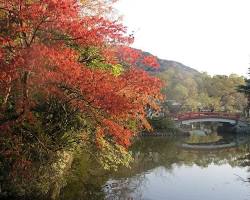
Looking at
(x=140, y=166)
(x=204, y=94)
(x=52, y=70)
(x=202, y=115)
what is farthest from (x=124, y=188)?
(x=204, y=94)

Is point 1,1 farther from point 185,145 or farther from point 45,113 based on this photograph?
point 185,145

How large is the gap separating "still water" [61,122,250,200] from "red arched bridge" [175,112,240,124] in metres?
20.2

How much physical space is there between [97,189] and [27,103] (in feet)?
27.9

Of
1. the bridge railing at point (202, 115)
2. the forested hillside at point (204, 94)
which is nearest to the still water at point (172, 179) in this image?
the bridge railing at point (202, 115)

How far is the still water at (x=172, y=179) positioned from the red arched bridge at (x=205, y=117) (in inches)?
796

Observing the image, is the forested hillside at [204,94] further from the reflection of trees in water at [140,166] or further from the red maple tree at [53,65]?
the red maple tree at [53,65]

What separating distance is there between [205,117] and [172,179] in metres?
38.6

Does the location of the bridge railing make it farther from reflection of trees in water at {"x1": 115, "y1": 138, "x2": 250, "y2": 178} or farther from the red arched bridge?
reflection of trees in water at {"x1": 115, "y1": 138, "x2": 250, "y2": 178}

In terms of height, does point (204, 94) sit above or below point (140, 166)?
above

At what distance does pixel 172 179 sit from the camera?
2567 cm

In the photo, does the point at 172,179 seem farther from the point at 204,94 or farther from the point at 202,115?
the point at 204,94

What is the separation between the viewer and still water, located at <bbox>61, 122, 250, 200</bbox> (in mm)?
20688

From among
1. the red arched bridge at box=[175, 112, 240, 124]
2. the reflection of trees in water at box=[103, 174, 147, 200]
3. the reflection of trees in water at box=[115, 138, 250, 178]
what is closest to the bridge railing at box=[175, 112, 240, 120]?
the red arched bridge at box=[175, 112, 240, 124]

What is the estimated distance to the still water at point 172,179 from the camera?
20.7 meters
